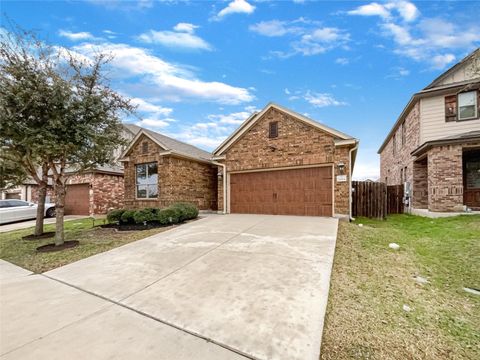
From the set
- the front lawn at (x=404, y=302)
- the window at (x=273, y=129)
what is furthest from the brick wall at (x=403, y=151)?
the front lawn at (x=404, y=302)

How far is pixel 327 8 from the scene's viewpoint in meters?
8.33

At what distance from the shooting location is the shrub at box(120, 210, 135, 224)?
10566mm

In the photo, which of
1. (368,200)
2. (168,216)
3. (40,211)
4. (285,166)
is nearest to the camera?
(40,211)

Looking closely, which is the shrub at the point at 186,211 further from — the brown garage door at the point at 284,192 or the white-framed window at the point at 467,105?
the white-framed window at the point at 467,105

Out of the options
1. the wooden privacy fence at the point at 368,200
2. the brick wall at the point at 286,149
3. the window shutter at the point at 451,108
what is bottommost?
the wooden privacy fence at the point at 368,200

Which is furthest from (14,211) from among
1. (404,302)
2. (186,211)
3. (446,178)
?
(446,178)

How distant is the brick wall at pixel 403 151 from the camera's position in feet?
40.4

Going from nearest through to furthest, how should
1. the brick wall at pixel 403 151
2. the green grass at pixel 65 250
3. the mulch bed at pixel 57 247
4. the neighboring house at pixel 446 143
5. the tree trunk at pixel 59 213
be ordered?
the green grass at pixel 65 250, the mulch bed at pixel 57 247, the tree trunk at pixel 59 213, the neighboring house at pixel 446 143, the brick wall at pixel 403 151

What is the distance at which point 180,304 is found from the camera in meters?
3.27

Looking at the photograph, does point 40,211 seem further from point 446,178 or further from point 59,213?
point 446,178

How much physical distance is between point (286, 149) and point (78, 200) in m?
15.6

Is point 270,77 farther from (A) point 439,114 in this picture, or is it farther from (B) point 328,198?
(A) point 439,114

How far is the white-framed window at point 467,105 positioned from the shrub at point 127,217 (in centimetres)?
1595

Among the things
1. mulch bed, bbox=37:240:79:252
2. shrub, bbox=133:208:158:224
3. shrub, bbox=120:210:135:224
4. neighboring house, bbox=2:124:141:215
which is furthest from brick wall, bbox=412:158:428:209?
neighboring house, bbox=2:124:141:215
